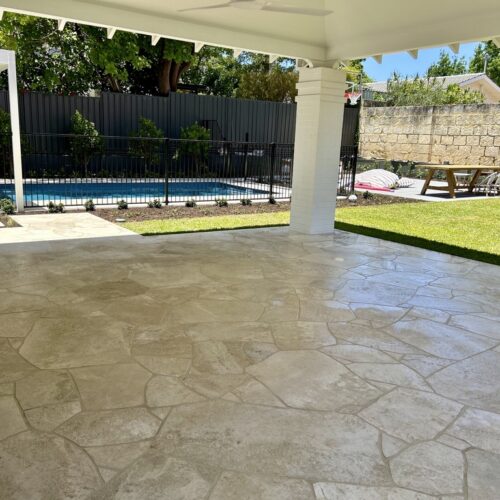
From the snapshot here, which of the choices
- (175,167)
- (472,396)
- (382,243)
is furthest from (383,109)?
(472,396)

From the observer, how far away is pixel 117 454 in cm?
227

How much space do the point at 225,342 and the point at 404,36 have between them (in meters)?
4.22

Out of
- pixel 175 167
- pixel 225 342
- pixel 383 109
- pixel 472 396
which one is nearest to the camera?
pixel 472 396

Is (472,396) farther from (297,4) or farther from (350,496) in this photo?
(297,4)

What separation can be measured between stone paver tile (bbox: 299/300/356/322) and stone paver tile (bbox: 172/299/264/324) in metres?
0.38

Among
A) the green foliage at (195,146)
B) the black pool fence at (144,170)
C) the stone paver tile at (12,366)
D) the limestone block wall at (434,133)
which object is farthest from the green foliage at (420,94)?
the stone paver tile at (12,366)

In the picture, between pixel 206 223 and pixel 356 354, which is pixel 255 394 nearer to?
pixel 356 354

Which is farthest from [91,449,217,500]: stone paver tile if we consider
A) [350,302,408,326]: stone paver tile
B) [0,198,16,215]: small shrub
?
[0,198,16,215]: small shrub

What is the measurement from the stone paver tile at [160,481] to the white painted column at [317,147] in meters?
5.59

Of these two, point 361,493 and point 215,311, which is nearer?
point 361,493

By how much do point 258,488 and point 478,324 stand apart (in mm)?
2748

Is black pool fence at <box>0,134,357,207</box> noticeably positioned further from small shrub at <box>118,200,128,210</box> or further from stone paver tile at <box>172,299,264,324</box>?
stone paver tile at <box>172,299,264,324</box>

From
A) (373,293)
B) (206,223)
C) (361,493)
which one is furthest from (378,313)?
(206,223)

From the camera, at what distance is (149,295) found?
4473 millimetres
